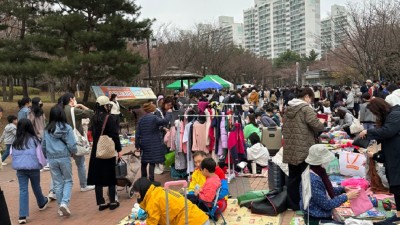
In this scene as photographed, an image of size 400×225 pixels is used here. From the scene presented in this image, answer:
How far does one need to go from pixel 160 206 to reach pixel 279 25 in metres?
102

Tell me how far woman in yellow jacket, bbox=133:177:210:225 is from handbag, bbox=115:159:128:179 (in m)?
2.40

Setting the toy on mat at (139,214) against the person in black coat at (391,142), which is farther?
the toy on mat at (139,214)

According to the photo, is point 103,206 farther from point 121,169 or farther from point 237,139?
point 237,139

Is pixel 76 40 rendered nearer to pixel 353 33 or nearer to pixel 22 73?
pixel 22 73

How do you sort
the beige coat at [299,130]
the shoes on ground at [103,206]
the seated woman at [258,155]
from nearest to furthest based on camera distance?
the beige coat at [299,130] < the shoes on ground at [103,206] < the seated woman at [258,155]

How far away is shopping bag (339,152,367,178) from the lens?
23.6 ft

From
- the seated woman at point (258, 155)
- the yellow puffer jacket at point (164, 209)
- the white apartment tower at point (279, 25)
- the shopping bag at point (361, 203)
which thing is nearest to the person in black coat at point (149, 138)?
the seated woman at point (258, 155)

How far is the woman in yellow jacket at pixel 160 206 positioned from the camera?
4.20m

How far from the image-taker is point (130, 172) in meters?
7.00

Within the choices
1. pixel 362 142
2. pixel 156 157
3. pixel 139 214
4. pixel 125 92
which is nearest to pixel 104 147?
pixel 139 214

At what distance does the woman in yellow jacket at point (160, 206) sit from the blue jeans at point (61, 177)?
2.16 metres

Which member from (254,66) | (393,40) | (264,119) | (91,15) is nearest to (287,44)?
(254,66)

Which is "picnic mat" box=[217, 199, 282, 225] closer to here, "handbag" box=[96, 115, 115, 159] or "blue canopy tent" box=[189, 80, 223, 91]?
"handbag" box=[96, 115, 115, 159]

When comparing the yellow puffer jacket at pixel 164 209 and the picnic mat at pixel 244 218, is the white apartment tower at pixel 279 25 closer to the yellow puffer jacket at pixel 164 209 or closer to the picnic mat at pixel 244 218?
the picnic mat at pixel 244 218
